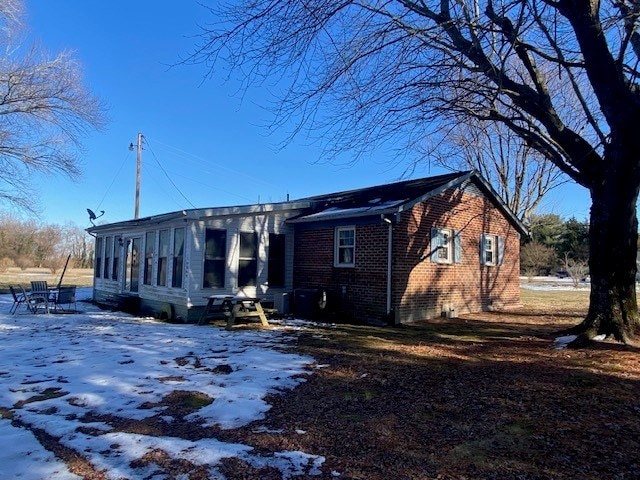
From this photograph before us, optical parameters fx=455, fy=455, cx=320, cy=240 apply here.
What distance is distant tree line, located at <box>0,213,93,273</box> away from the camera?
146 feet

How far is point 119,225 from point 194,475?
13251 millimetres

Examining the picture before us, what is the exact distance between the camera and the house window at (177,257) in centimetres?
1204

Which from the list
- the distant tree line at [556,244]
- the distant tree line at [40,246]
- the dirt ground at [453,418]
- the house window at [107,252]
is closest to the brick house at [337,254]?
the house window at [107,252]

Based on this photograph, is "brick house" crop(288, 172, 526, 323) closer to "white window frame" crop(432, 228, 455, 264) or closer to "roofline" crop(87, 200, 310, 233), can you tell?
"white window frame" crop(432, 228, 455, 264)

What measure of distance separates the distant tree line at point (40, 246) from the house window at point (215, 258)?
35.2 metres

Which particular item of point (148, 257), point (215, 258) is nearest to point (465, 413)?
point (215, 258)

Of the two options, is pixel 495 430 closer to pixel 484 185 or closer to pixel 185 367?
pixel 185 367

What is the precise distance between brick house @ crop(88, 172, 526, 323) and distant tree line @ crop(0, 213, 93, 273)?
33940 millimetres

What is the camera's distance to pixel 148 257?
13711mm

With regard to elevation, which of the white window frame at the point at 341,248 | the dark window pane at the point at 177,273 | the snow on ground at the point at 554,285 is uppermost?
the white window frame at the point at 341,248

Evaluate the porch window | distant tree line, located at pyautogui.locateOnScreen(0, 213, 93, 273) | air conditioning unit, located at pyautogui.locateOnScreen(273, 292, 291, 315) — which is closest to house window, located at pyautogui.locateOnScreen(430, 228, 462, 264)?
air conditioning unit, located at pyautogui.locateOnScreen(273, 292, 291, 315)

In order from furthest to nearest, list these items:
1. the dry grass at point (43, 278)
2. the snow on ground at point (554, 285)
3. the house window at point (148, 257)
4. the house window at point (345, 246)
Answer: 1. the snow on ground at point (554, 285)
2. the dry grass at point (43, 278)
3. the house window at point (148, 257)
4. the house window at point (345, 246)

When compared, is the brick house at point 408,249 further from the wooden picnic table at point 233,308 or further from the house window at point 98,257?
the house window at point 98,257

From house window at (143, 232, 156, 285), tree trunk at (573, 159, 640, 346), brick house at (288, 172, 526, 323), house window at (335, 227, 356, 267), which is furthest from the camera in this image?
house window at (143, 232, 156, 285)
